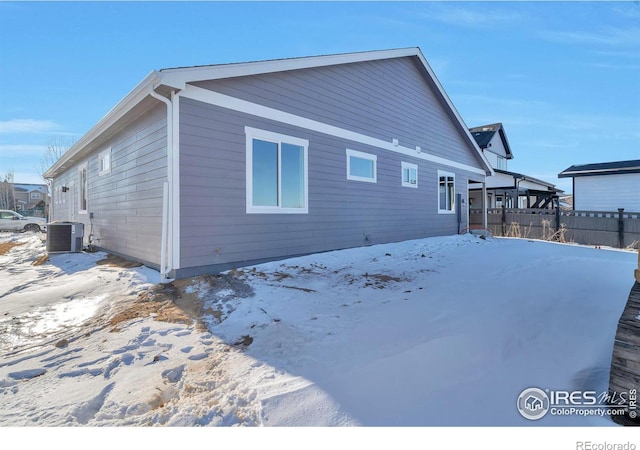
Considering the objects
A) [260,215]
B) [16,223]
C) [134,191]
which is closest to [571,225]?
[260,215]

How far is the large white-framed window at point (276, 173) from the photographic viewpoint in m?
6.08

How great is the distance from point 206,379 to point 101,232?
8198mm

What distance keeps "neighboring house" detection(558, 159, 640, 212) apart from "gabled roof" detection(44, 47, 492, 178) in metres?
11.4

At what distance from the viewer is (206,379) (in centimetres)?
242

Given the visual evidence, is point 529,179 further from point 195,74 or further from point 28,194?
point 28,194

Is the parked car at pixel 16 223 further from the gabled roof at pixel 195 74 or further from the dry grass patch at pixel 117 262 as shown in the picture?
the dry grass patch at pixel 117 262

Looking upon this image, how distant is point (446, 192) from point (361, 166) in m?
5.17

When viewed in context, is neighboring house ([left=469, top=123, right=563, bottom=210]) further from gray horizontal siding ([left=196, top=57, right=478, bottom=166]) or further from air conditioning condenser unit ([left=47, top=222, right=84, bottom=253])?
air conditioning condenser unit ([left=47, top=222, right=84, bottom=253])

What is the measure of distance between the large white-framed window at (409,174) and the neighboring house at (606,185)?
38.3ft

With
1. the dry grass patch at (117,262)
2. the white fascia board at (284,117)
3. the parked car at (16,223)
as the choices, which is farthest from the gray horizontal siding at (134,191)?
the parked car at (16,223)

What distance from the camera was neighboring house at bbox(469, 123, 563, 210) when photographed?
1741 centimetres

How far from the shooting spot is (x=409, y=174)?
10.2 meters

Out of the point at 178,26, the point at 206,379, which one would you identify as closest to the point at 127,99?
the point at 178,26

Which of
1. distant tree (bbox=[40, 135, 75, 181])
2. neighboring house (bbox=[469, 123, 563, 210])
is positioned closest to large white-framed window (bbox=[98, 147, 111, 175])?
neighboring house (bbox=[469, 123, 563, 210])
